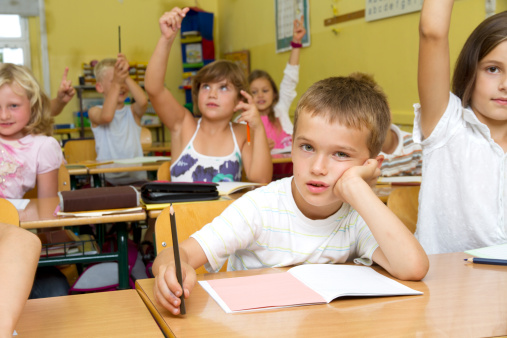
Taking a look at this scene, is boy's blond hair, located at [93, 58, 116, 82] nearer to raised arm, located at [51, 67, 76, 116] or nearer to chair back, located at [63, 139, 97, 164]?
chair back, located at [63, 139, 97, 164]

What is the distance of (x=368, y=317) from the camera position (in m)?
0.85

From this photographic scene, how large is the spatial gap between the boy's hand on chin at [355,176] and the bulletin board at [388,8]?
2697 millimetres

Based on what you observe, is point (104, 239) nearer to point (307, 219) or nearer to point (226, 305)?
point (307, 219)

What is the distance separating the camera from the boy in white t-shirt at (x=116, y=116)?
167 inches

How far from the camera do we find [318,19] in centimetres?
495

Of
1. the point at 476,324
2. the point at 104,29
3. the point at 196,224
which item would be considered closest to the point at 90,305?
the point at 196,224

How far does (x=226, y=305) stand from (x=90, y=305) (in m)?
0.24

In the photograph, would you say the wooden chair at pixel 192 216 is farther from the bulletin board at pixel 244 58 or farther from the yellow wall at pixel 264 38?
the bulletin board at pixel 244 58

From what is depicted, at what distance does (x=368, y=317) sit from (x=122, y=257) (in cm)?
130

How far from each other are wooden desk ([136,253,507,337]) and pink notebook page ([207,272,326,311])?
2 centimetres

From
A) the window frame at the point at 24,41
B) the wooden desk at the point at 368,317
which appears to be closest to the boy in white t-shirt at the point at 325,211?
the wooden desk at the point at 368,317

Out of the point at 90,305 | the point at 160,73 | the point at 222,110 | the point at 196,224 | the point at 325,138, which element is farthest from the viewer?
the point at 222,110

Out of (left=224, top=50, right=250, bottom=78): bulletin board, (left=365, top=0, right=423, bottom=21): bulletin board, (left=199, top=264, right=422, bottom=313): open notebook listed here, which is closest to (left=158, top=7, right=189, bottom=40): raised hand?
(left=199, top=264, right=422, bottom=313): open notebook

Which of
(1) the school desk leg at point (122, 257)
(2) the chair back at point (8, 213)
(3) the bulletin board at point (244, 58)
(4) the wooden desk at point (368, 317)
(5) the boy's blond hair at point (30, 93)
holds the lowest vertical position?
(1) the school desk leg at point (122, 257)
